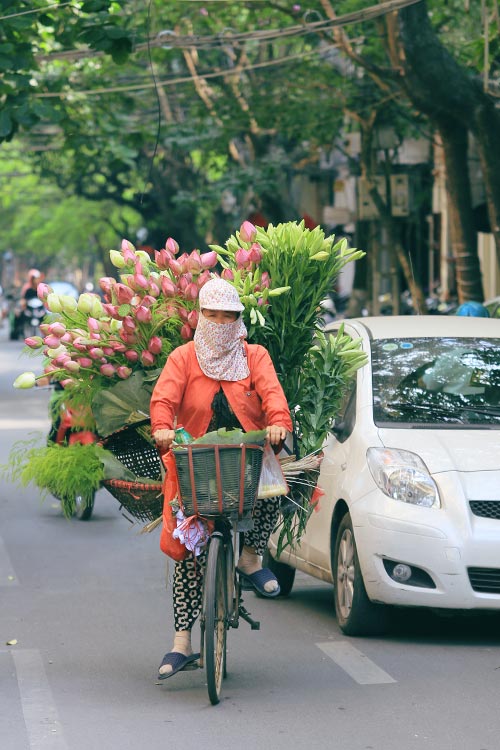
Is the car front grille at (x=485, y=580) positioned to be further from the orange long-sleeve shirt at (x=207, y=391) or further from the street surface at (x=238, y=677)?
the orange long-sleeve shirt at (x=207, y=391)

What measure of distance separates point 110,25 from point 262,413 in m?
6.90

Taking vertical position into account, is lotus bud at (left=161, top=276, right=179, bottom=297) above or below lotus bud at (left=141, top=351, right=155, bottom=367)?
above

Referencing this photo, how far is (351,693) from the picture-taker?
606cm

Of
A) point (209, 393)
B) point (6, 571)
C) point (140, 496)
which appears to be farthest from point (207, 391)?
point (6, 571)

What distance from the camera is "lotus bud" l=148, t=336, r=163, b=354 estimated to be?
6684 mm

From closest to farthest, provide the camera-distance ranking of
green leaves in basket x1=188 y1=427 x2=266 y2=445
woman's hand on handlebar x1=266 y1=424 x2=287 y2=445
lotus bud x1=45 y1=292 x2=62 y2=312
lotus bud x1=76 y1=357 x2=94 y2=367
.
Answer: green leaves in basket x1=188 y1=427 x2=266 y2=445 → woman's hand on handlebar x1=266 y1=424 x2=287 y2=445 → lotus bud x1=76 y1=357 x2=94 y2=367 → lotus bud x1=45 y1=292 x2=62 y2=312

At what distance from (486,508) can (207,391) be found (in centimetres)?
153

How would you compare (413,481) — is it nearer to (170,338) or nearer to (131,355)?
(170,338)

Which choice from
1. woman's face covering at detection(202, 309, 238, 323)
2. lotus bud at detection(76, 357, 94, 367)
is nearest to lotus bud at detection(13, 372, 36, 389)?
lotus bud at detection(76, 357, 94, 367)

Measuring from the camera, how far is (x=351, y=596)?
7.14m

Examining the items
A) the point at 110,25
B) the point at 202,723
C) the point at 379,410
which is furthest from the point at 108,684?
the point at 110,25

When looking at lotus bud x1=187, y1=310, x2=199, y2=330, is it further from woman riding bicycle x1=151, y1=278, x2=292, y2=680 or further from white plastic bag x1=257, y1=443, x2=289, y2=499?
white plastic bag x1=257, y1=443, x2=289, y2=499

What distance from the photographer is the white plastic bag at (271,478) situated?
6125 mm

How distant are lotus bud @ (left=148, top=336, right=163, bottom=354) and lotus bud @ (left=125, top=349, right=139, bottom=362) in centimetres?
8
